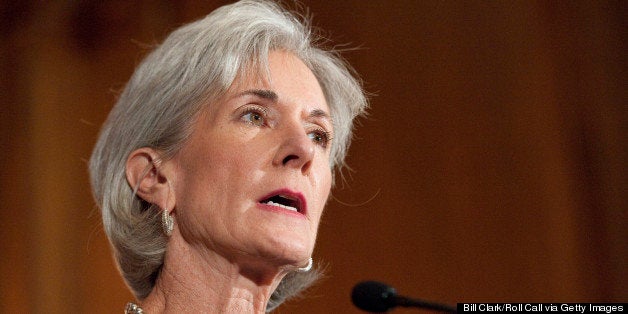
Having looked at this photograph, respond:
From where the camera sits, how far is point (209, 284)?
1.69m

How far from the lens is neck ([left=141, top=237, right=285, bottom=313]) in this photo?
5.52 feet

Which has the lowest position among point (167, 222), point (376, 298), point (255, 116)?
point (376, 298)

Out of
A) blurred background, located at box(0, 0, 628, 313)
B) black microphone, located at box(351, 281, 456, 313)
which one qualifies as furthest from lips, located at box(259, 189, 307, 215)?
blurred background, located at box(0, 0, 628, 313)

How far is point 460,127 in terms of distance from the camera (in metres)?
3.19

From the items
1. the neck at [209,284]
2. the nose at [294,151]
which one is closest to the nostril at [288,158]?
the nose at [294,151]

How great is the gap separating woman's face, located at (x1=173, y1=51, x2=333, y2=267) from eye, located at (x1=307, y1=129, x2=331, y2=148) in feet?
0.11

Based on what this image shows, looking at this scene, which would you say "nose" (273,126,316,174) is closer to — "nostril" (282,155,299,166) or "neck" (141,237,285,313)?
"nostril" (282,155,299,166)

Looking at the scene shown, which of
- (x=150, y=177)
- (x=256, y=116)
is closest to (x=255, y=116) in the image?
(x=256, y=116)

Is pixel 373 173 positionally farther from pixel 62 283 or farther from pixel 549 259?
pixel 62 283

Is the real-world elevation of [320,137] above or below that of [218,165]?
above

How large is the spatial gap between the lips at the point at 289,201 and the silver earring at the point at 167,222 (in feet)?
0.80

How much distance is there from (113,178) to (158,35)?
1.50 metres

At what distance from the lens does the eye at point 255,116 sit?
169 cm

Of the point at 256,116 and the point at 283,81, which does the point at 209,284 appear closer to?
the point at 256,116
